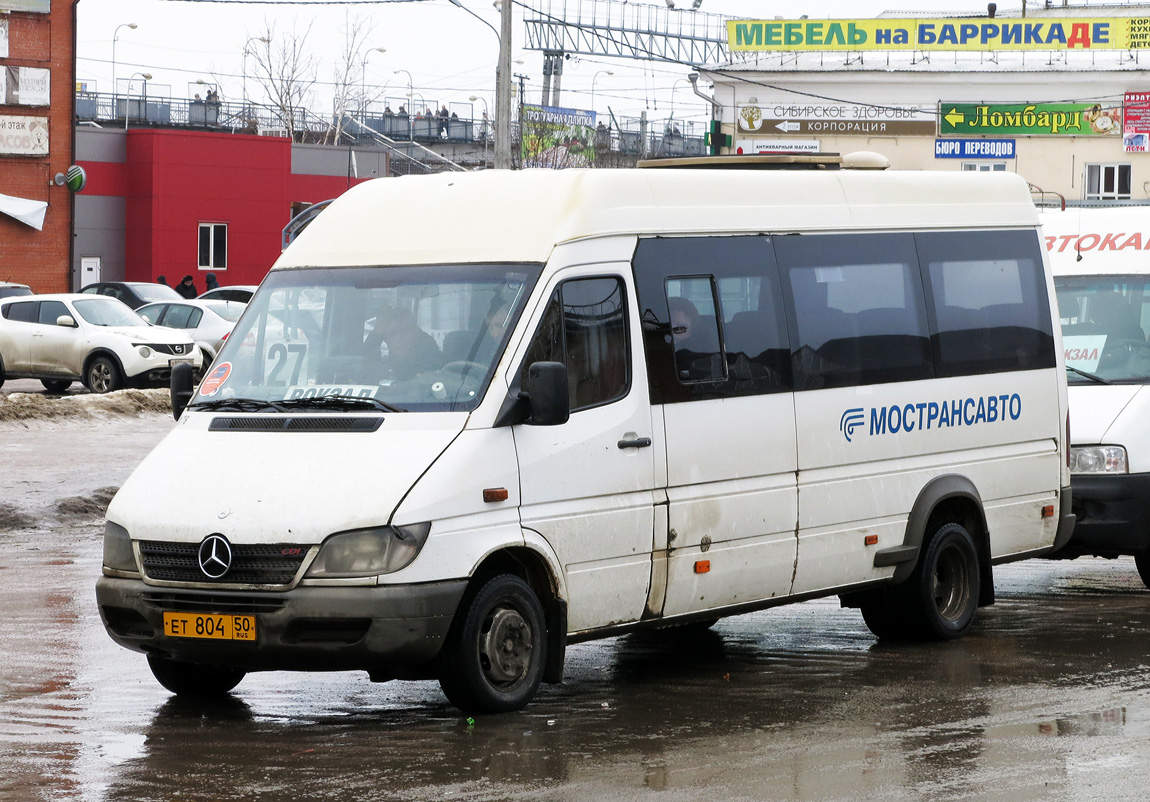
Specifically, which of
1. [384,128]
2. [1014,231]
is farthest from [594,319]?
[384,128]

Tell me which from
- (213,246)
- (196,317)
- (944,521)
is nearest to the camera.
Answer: (944,521)

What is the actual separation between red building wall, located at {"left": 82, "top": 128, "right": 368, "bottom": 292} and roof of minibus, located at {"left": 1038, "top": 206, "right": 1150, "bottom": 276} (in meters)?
41.2

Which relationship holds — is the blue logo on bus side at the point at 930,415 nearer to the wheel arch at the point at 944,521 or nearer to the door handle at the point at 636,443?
the wheel arch at the point at 944,521

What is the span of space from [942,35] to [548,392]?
5333cm

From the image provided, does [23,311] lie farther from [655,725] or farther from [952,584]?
[655,725]

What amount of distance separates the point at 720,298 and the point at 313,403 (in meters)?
2.19

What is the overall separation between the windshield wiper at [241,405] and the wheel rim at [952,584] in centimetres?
416

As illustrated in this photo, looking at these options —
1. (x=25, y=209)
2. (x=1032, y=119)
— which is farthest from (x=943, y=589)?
(x=1032, y=119)

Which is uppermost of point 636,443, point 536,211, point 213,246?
point 213,246

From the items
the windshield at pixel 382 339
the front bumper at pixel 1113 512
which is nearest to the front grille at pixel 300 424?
the windshield at pixel 382 339

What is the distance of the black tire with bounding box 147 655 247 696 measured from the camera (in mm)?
8086

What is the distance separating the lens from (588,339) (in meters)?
8.09

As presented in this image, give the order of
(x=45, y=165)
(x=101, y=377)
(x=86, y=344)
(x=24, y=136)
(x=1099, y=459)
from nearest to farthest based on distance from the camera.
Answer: (x=1099, y=459) → (x=101, y=377) → (x=86, y=344) → (x=24, y=136) → (x=45, y=165)

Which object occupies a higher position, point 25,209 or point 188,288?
point 25,209
